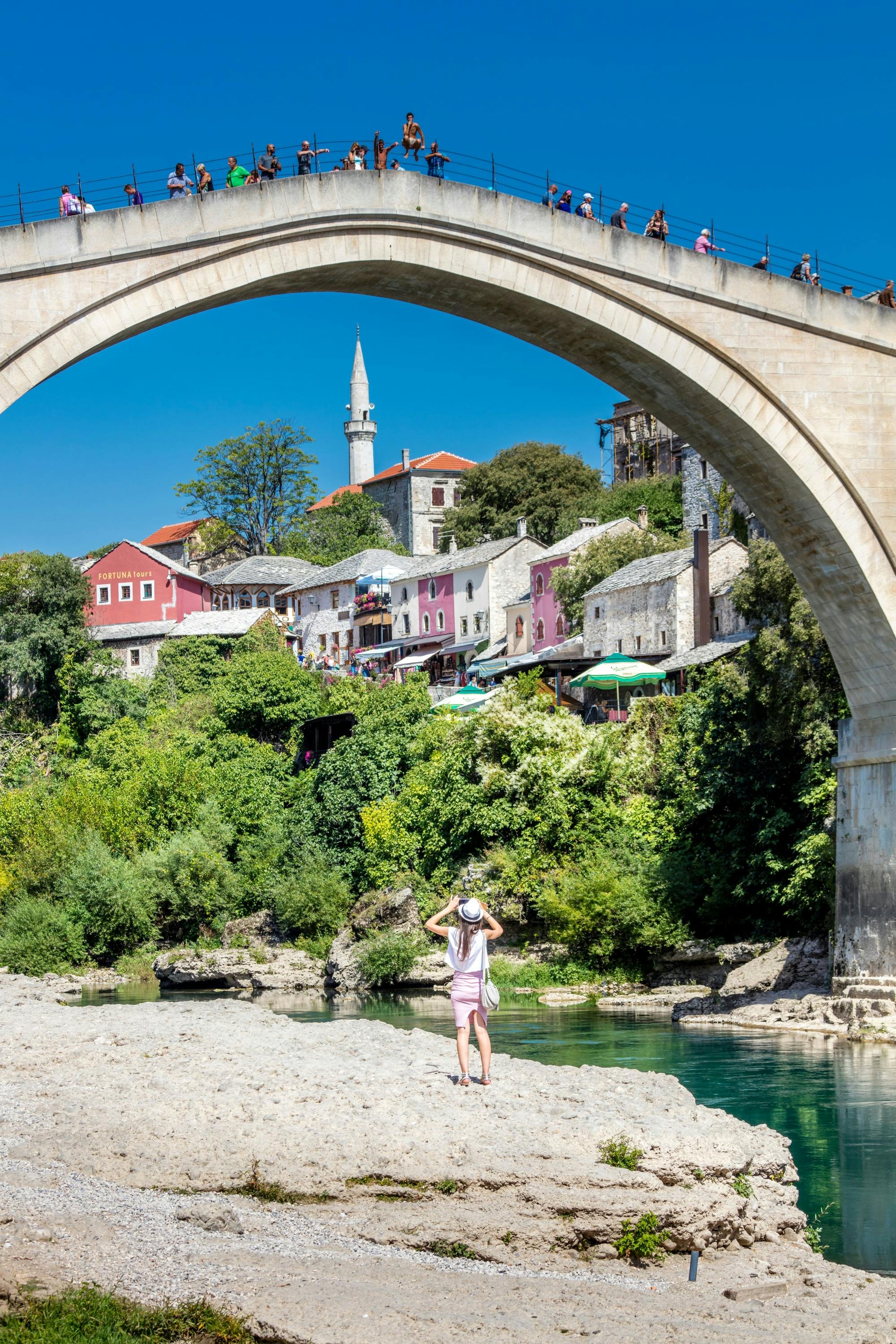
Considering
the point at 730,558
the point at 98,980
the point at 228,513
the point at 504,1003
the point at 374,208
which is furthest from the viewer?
the point at 228,513

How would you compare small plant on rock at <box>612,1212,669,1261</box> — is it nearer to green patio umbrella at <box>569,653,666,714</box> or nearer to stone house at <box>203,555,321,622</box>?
green patio umbrella at <box>569,653,666,714</box>

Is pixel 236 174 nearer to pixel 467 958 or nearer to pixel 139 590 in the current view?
pixel 467 958

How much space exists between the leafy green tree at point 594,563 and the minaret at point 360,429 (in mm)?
49374

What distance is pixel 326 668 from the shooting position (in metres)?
52.9

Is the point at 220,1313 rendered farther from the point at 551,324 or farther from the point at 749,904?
the point at 749,904

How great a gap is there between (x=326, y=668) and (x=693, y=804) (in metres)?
29.6

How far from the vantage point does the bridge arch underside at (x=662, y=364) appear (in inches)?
596

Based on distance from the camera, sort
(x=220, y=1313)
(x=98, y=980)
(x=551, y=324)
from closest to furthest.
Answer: (x=220, y=1313) → (x=551, y=324) → (x=98, y=980)

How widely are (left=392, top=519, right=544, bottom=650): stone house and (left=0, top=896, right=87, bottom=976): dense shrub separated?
2573 centimetres

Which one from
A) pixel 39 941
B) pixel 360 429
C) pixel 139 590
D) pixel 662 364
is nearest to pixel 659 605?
pixel 39 941

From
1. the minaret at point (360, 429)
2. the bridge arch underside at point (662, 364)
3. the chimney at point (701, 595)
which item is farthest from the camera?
the minaret at point (360, 429)

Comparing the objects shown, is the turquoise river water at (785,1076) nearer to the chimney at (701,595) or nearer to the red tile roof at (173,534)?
the chimney at (701,595)

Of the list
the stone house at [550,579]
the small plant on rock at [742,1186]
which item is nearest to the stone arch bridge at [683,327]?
the small plant on rock at [742,1186]

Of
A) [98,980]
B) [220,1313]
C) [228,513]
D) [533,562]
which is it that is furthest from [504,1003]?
[228,513]
